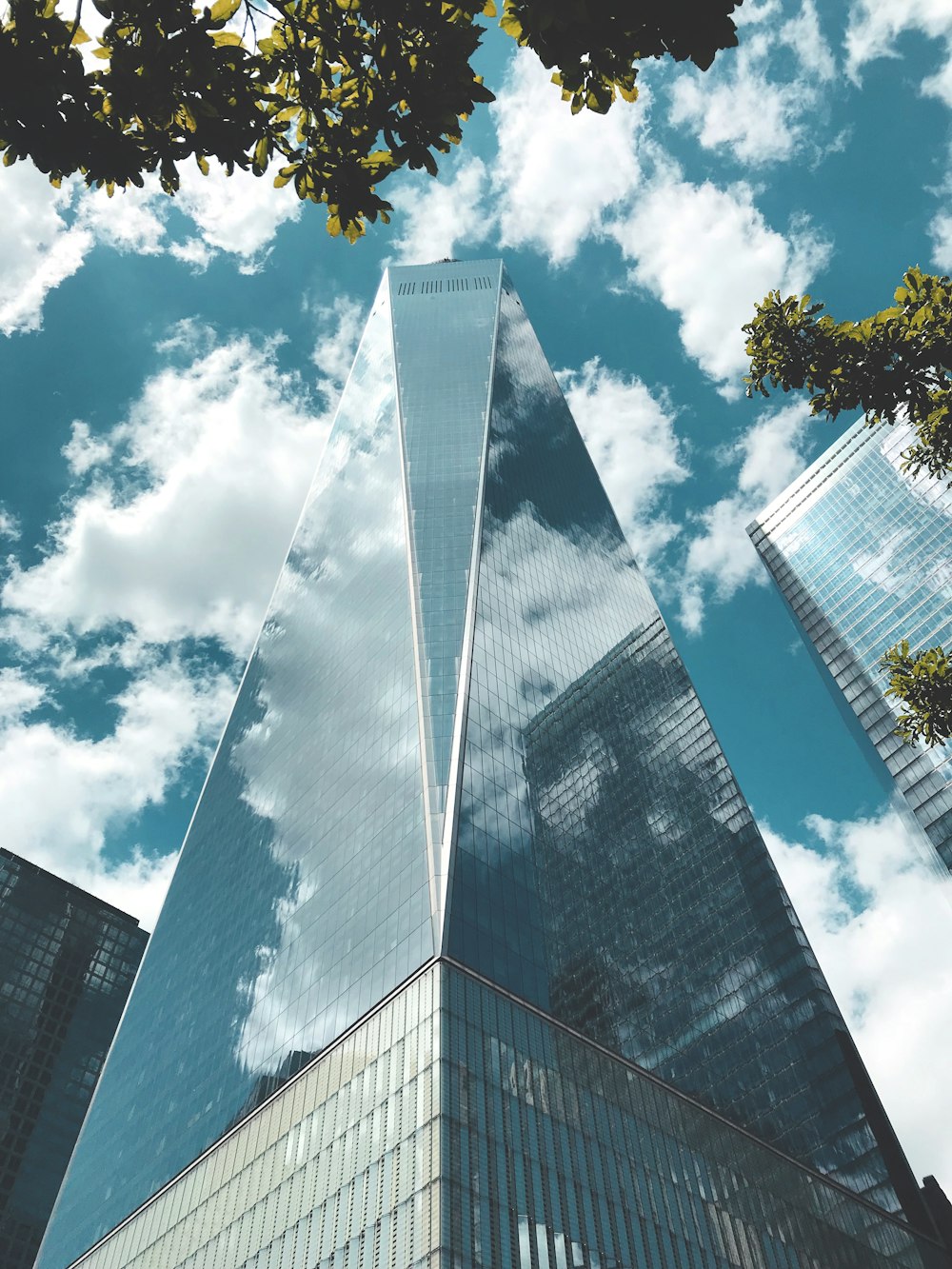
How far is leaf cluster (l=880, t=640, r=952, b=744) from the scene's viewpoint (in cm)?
1569

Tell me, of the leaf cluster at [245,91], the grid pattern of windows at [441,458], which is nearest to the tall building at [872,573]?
the grid pattern of windows at [441,458]

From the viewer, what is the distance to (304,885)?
6538 centimetres

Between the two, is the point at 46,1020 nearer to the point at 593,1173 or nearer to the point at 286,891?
the point at 286,891

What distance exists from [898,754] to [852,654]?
17.2m

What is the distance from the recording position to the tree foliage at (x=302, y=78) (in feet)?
24.5

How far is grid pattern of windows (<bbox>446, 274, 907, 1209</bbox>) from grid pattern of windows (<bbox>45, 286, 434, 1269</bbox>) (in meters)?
6.10

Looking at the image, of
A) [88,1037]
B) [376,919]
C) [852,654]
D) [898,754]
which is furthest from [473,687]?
[88,1037]

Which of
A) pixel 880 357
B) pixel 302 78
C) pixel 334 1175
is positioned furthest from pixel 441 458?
pixel 302 78

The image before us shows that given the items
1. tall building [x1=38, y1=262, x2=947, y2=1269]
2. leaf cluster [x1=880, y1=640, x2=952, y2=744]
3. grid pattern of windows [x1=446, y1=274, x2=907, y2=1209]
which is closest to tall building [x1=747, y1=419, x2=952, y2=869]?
grid pattern of windows [x1=446, y1=274, x2=907, y2=1209]

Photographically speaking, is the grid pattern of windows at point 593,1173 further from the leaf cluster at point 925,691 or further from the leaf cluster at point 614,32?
the leaf cluster at point 614,32

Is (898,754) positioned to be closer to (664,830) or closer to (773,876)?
(773,876)

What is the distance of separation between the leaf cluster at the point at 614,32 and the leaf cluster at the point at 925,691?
11174mm

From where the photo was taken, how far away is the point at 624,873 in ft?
225

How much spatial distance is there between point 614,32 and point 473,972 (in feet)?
146
